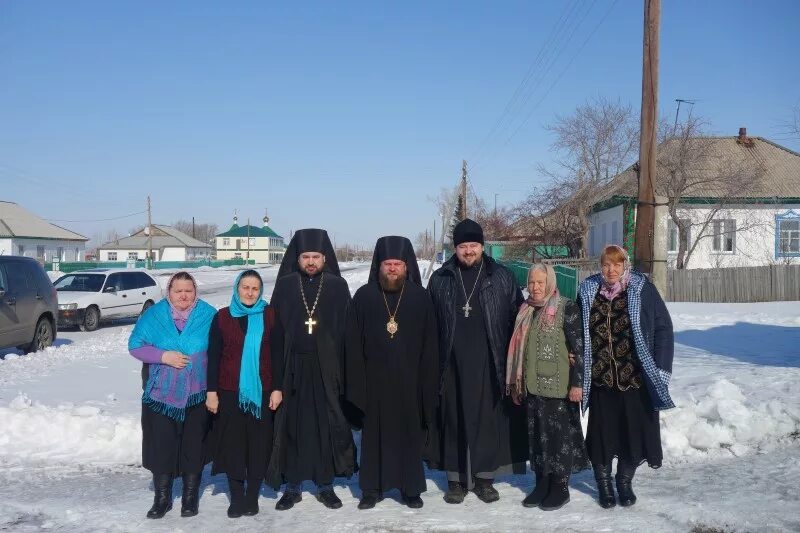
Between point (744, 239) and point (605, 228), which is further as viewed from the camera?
point (605, 228)

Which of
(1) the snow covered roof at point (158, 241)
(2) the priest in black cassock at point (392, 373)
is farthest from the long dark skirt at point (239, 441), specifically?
(1) the snow covered roof at point (158, 241)

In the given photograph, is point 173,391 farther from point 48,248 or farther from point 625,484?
point 48,248

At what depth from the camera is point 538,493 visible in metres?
5.12

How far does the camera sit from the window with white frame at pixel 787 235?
101ft

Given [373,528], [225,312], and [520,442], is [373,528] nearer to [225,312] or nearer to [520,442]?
[520,442]

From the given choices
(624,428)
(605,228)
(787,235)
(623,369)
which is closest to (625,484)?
(624,428)

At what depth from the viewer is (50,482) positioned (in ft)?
18.6

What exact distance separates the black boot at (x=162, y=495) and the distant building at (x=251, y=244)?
11675cm

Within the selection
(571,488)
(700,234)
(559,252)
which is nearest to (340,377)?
(571,488)

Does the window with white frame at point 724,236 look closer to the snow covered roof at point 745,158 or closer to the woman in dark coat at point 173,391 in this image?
the snow covered roof at point 745,158

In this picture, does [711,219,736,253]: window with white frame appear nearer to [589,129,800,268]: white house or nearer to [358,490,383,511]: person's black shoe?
[589,129,800,268]: white house

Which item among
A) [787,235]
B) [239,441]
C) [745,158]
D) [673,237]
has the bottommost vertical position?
[239,441]

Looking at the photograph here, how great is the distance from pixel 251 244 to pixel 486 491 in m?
120

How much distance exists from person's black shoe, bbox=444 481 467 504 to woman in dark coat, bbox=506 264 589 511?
1.56ft
